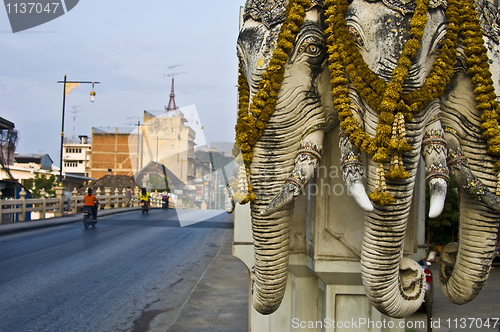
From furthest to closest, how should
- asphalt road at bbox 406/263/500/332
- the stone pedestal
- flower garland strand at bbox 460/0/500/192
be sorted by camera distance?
asphalt road at bbox 406/263/500/332, the stone pedestal, flower garland strand at bbox 460/0/500/192

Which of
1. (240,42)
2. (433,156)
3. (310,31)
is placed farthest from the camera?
(240,42)

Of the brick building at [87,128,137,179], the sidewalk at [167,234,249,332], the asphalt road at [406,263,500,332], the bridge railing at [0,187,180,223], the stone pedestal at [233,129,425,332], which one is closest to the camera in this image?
the stone pedestal at [233,129,425,332]

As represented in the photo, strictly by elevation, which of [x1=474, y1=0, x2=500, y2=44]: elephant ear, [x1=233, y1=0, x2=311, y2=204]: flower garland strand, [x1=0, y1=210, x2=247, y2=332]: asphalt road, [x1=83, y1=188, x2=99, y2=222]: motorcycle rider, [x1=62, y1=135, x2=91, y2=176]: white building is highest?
[x1=62, y1=135, x2=91, y2=176]: white building

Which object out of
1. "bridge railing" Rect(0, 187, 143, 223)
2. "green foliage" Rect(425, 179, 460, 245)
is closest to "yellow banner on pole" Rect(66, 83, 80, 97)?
"bridge railing" Rect(0, 187, 143, 223)

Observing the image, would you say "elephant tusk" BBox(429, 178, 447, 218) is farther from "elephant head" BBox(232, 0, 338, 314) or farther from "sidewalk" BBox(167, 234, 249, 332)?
"sidewalk" BBox(167, 234, 249, 332)

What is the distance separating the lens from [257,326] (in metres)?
3.75

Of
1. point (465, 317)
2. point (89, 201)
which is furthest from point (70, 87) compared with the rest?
point (465, 317)

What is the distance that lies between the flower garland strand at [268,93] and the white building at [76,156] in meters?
77.5

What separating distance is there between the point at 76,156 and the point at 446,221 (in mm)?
74300

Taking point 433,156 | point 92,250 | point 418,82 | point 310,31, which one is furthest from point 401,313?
point 92,250

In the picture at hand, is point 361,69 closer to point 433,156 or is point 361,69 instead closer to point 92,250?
point 433,156

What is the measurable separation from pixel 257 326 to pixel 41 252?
359 inches

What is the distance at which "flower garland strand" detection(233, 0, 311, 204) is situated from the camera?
2455 millimetres

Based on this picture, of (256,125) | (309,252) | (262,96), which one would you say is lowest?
(309,252)
